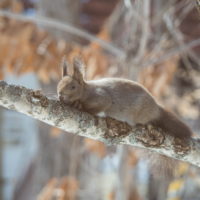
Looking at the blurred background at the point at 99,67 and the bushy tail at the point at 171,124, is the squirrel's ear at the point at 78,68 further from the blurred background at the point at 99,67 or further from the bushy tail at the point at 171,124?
the bushy tail at the point at 171,124

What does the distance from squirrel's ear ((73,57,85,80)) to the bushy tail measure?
0.36 metres

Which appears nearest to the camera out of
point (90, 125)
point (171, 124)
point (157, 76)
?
point (90, 125)

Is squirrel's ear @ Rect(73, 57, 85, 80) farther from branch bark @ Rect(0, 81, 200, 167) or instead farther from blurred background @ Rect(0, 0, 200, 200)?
branch bark @ Rect(0, 81, 200, 167)

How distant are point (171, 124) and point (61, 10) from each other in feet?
7.62

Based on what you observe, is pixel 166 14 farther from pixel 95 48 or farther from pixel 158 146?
pixel 158 146

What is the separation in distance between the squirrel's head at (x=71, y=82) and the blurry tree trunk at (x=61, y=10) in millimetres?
2070

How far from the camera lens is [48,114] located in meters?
1.23

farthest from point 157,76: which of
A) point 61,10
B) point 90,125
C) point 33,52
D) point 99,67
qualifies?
point 90,125

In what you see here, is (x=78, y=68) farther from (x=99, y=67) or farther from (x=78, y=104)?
(x=99, y=67)

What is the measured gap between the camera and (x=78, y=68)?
1.52 m

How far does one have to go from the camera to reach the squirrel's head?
1468 millimetres

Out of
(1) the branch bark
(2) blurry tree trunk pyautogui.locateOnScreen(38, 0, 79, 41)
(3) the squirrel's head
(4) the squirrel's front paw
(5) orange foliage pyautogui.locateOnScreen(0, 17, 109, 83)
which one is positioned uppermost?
(2) blurry tree trunk pyautogui.locateOnScreen(38, 0, 79, 41)

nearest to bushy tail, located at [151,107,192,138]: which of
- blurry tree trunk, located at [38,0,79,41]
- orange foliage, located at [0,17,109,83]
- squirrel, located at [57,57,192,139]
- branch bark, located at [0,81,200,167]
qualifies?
squirrel, located at [57,57,192,139]

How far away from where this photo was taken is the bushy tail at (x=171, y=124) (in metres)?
1.59
